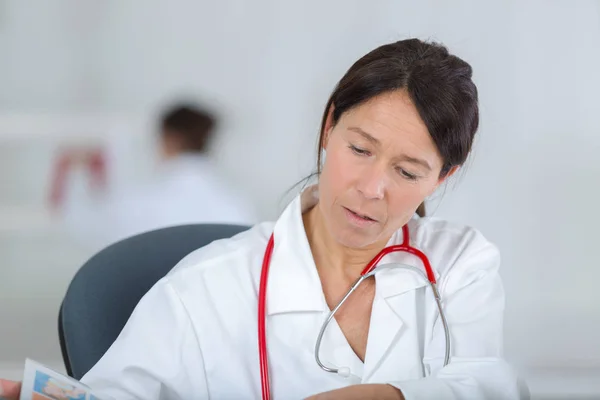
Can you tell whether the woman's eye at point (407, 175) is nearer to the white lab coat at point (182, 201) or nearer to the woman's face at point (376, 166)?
the woman's face at point (376, 166)

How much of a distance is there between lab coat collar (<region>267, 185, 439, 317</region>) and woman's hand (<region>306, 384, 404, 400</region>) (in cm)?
24

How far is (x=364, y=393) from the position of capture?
37.8 inches

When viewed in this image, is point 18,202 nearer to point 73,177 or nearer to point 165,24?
point 73,177

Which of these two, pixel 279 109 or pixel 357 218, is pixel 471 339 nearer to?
pixel 357 218

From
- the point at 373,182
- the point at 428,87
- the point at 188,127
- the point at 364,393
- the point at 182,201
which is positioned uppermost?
the point at 428,87

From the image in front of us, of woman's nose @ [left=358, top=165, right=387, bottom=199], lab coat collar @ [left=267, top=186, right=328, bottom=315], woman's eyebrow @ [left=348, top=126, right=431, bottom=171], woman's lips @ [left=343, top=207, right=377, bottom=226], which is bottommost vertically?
lab coat collar @ [left=267, top=186, right=328, bottom=315]

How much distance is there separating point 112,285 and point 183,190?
1.25 metres

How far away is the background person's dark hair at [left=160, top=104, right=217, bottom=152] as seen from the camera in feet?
8.93

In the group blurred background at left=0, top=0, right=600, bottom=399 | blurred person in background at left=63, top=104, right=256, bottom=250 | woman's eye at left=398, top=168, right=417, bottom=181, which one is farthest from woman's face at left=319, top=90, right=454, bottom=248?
blurred background at left=0, top=0, right=600, bottom=399

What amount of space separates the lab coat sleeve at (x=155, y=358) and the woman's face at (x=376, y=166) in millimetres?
267

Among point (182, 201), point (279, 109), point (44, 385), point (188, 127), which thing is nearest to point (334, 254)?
point (44, 385)

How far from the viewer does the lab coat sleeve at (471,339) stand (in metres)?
1.08

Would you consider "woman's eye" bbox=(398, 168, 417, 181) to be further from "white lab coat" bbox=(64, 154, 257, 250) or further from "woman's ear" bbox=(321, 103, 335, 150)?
"white lab coat" bbox=(64, 154, 257, 250)

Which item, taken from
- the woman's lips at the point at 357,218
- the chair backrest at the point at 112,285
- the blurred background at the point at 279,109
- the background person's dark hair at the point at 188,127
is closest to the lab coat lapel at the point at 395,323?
the woman's lips at the point at 357,218
